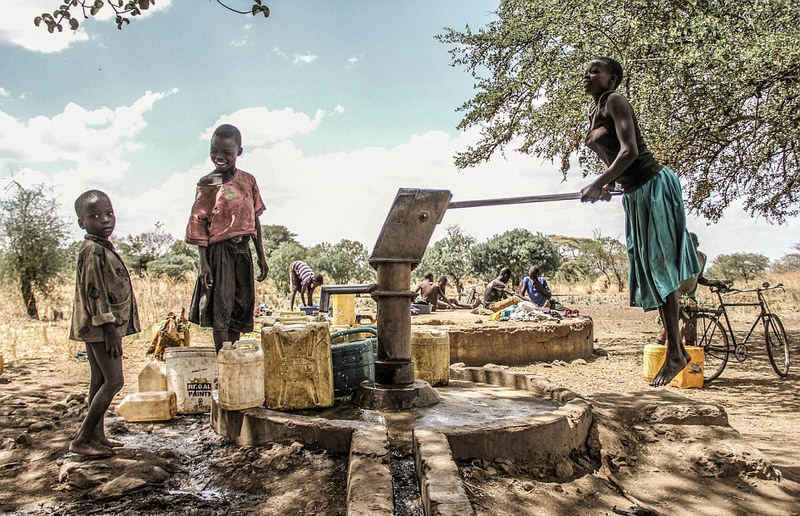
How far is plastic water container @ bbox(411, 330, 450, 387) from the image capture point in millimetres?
4660

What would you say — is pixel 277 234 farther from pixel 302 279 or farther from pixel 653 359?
pixel 653 359

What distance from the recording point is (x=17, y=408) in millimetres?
4879

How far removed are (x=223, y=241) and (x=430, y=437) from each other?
2041 mm

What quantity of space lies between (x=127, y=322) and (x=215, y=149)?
4.33ft

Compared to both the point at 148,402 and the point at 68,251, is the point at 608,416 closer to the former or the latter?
the point at 148,402

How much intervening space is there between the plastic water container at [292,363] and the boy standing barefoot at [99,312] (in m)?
0.81

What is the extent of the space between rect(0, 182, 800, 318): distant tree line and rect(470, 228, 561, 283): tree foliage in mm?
40

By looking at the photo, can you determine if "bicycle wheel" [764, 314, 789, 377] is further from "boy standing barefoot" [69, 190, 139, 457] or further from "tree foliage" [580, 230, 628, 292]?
"tree foliage" [580, 230, 628, 292]

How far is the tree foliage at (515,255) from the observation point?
25.0 metres

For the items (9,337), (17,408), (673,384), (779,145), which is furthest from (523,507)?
(9,337)

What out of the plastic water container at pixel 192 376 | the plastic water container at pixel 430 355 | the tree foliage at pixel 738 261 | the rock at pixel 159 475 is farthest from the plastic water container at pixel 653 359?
the tree foliage at pixel 738 261

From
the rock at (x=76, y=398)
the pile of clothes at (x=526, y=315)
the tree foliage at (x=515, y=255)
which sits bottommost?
the rock at (x=76, y=398)

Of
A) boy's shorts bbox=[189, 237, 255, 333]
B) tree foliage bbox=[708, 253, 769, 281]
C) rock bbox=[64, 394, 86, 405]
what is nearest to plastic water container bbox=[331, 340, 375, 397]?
boy's shorts bbox=[189, 237, 255, 333]

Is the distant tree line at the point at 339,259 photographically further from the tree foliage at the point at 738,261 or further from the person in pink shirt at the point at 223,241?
the person in pink shirt at the point at 223,241
